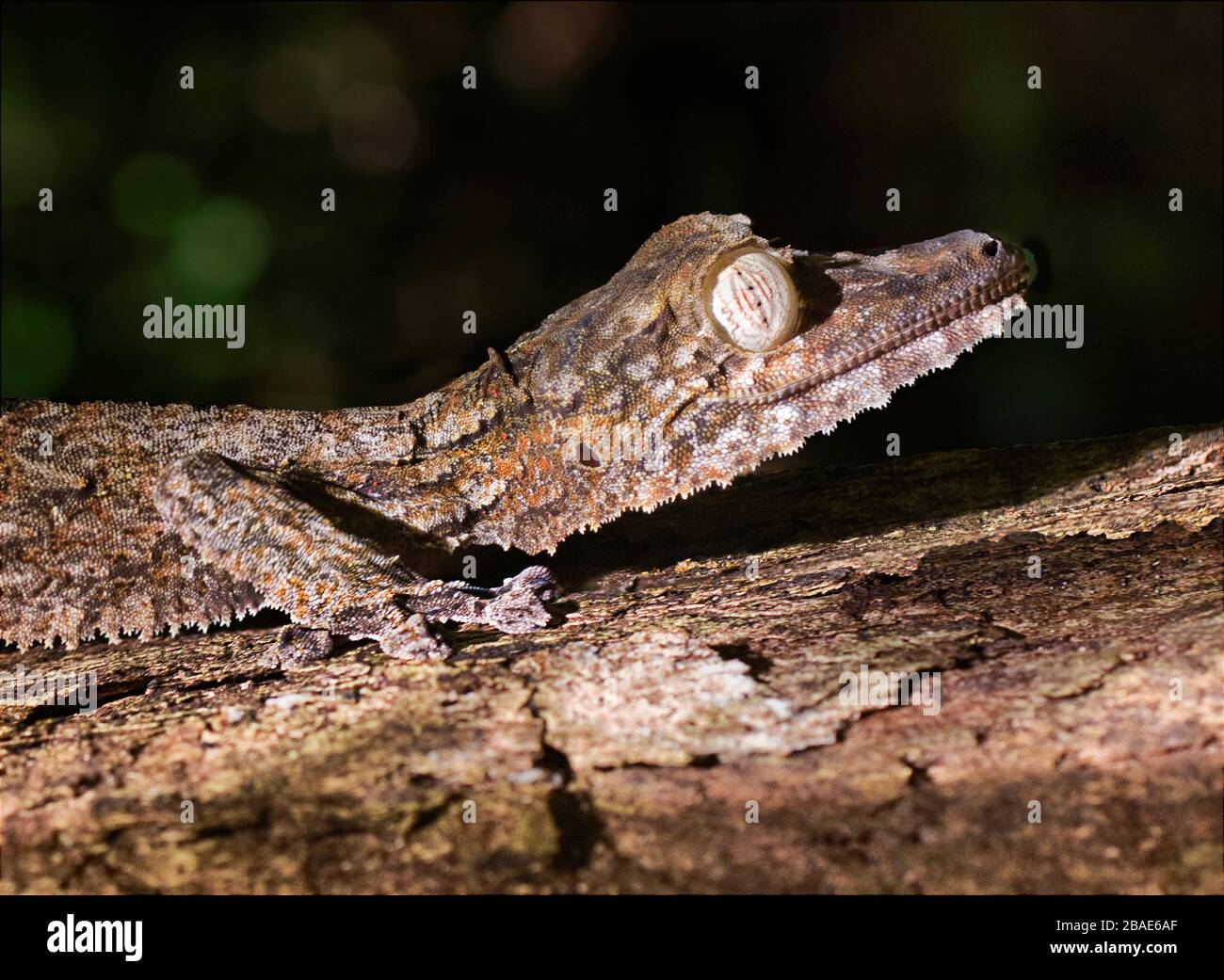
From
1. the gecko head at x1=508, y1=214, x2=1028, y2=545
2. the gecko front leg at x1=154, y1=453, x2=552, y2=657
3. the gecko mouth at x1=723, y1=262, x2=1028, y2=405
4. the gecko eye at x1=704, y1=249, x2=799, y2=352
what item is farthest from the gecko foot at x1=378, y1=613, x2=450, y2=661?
the gecko eye at x1=704, y1=249, x2=799, y2=352

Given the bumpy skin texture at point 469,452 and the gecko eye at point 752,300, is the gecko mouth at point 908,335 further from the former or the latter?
the gecko eye at point 752,300

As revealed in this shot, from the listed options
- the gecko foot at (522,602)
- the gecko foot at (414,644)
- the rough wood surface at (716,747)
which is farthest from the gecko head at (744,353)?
the gecko foot at (414,644)

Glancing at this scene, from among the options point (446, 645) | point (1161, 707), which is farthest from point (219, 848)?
point (1161, 707)

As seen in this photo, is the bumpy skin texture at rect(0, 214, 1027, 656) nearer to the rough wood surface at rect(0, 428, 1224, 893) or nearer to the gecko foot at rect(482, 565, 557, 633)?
the gecko foot at rect(482, 565, 557, 633)

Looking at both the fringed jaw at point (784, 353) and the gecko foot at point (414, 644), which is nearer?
the gecko foot at point (414, 644)

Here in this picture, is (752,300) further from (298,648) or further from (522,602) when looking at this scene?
(298,648)

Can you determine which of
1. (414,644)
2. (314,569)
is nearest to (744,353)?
(414,644)

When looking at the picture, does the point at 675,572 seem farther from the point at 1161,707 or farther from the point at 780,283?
the point at 1161,707
